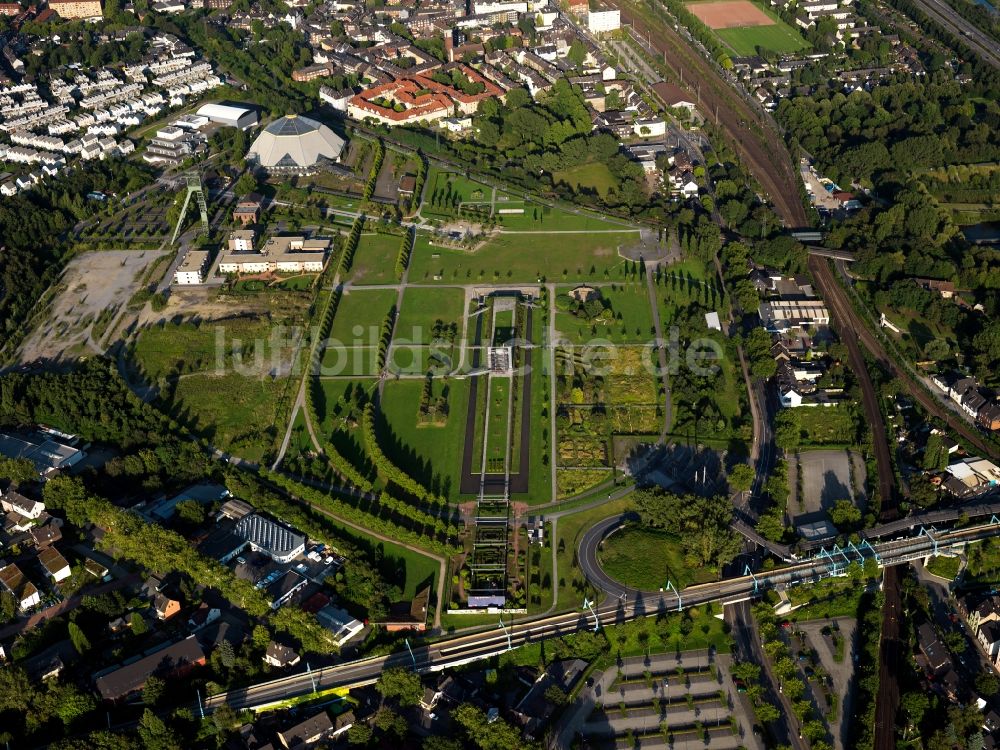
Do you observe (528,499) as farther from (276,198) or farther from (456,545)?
(276,198)

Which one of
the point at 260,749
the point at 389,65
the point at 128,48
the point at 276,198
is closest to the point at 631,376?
the point at 260,749

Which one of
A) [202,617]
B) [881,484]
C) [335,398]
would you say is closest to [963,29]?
[881,484]

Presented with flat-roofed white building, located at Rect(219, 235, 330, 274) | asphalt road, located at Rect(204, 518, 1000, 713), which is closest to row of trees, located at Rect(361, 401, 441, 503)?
asphalt road, located at Rect(204, 518, 1000, 713)

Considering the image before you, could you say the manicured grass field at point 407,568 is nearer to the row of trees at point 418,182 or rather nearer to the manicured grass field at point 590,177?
the row of trees at point 418,182

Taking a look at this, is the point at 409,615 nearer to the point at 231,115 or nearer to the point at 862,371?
the point at 862,371

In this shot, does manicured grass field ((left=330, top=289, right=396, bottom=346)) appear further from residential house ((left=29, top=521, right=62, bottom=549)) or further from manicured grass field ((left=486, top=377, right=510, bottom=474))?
residential house ((left=29, top=521, right=62, bottom=549))

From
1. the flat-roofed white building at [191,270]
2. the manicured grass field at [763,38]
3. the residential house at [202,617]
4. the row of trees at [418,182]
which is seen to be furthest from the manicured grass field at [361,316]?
the manicured grass field at [763,38]
